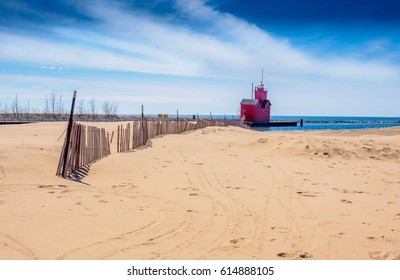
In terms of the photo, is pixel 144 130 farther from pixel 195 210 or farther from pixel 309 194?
pixel 195 210

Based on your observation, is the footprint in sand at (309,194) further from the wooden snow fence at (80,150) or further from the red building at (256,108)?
the red building at (256,108)

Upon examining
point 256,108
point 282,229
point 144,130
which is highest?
point 256,108

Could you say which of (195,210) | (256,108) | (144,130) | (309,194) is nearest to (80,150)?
(195,210)

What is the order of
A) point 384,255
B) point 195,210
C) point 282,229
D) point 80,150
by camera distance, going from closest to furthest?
1. point 384,255
2. point 282,229
3. point 195,210
4. point 80,150

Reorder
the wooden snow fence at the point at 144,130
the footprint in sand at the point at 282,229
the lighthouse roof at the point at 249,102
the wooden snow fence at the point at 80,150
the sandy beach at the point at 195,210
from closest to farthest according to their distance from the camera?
the sandy beach at the point at 195,210 → the footprint in sand at the point at 282,229 → the wooden snow fence at the point at 80,150 → the wooden snow fence at the point at 144,130 → the lighthouse roof at the point at 249,102

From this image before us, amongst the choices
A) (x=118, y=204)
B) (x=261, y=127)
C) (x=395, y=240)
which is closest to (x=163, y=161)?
(x=118, y=204)

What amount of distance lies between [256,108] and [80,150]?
42.1 metres

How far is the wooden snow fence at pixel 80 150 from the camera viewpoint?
28.1 feet

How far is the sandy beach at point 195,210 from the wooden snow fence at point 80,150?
32 centimetres

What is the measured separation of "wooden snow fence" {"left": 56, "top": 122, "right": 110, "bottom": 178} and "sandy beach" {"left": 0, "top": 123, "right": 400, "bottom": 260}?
1.05 feet

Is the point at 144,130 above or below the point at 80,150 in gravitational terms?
above

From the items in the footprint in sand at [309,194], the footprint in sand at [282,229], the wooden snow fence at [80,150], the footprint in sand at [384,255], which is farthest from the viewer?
the wooden snow fence at [80,150]

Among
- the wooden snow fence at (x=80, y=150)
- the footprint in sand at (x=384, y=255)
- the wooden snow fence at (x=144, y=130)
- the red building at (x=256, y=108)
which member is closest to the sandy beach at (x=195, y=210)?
the footprint in sand at (x=384, y=255)

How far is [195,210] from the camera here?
6492 millimetres
